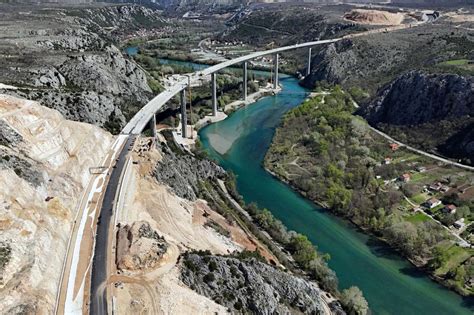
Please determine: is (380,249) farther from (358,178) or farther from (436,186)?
(436,186)

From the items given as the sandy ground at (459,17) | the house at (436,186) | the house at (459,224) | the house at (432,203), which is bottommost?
the house at (459,224)

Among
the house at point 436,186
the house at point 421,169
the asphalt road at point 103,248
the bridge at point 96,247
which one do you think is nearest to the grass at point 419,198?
the house at point 436,186

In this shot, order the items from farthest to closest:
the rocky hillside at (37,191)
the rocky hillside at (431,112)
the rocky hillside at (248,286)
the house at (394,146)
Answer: the house at (394,146)
the rocky hillside at (431,112)
the rocky hillside at (248,286)
the rocky hillside at (37,191)

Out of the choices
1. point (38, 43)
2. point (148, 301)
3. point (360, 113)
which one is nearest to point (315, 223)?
point (148, 301)

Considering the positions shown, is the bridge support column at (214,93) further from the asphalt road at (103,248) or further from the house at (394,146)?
the asphalt road at (103,248)

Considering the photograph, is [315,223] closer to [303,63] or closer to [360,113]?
[360,113]

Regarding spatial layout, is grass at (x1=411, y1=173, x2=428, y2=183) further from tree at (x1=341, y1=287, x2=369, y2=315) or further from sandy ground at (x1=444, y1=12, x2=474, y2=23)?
sandy ground at (x1=444, y1=12, x2=474, y2=23)

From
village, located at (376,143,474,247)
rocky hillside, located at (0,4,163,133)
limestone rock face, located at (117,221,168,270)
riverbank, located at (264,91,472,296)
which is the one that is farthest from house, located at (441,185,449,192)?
rocky hillside, located at (0,4,163,133)
